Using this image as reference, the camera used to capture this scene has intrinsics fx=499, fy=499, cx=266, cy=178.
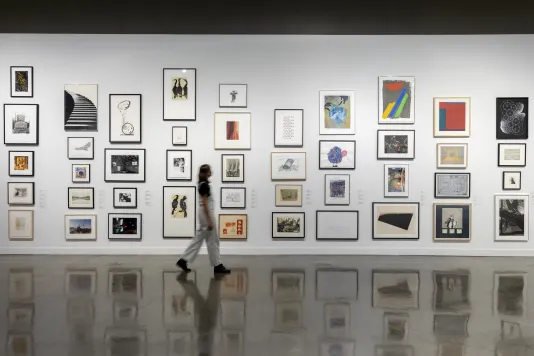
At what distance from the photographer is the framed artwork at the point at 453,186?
39.6 feet

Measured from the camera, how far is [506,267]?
10.6 metres

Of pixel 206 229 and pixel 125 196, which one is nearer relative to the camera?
pixel 206 229

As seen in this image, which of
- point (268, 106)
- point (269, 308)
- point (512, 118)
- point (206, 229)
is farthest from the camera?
point (268, 106)

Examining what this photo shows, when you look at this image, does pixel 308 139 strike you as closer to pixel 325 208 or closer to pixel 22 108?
pixel 325 208

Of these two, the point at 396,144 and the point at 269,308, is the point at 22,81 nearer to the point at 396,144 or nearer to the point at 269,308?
the point at 269,308

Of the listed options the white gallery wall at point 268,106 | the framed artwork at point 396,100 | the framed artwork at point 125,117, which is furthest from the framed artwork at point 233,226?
the framed artwork at point 396,100

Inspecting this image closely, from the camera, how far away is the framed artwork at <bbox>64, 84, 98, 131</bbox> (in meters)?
12.1

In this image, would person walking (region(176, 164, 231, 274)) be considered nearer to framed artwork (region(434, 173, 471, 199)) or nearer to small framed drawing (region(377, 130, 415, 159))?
small framed drawing (region(377, 130, 415, 159))

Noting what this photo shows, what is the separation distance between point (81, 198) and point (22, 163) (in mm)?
1658

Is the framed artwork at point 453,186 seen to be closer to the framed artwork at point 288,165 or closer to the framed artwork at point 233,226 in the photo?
the framed artwork at point 288,165

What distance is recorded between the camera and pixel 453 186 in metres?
12.1

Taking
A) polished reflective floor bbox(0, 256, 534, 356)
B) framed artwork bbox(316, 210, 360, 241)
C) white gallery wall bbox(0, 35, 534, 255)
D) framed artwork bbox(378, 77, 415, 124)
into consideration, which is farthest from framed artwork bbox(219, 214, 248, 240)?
framed artwork bbox(378, 77, 415, 124)

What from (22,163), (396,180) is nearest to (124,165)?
(22,163)

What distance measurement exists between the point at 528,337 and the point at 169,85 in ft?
30.1
